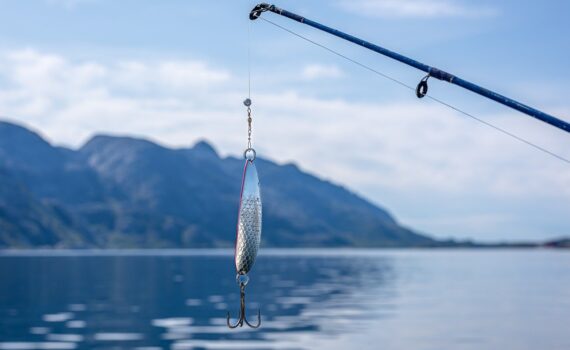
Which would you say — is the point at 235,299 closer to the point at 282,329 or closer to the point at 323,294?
the point at 323,294

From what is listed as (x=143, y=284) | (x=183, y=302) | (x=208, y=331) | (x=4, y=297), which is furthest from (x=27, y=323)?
(x=143, y=284)

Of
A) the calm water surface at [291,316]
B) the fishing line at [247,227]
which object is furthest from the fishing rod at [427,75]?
the calm water surface at [291,316]

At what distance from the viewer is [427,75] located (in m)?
21.1

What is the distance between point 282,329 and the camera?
94000 millimetres

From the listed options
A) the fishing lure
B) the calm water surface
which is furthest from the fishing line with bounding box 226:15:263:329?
the calm water surface

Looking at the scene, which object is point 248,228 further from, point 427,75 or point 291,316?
point 291,316

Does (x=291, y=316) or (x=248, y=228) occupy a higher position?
(x=248, y=228)

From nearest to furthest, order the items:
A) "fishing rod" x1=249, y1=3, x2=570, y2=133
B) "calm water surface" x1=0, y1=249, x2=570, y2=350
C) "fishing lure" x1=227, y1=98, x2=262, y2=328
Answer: "fishing rod" x1=249, y1=3, x2=570, y2=133 < "fishing lure" x1=227, y1=98, x2=262, y2=328 < "calm water surface" x1=0, y1=249, x2=570, y2=350

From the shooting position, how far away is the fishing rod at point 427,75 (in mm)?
19734

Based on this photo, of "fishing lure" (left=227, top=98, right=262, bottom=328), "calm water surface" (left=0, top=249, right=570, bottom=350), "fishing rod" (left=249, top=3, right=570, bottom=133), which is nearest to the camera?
"fishing rod" (left=249, top=3, right=570, bottom=133)

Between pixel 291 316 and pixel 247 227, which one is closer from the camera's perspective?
pixel 247 227

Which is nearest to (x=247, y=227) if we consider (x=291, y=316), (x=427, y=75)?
(x=427, y=75)

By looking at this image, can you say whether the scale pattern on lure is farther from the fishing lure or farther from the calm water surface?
the calm water surface

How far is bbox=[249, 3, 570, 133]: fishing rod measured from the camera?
19.7 metres
